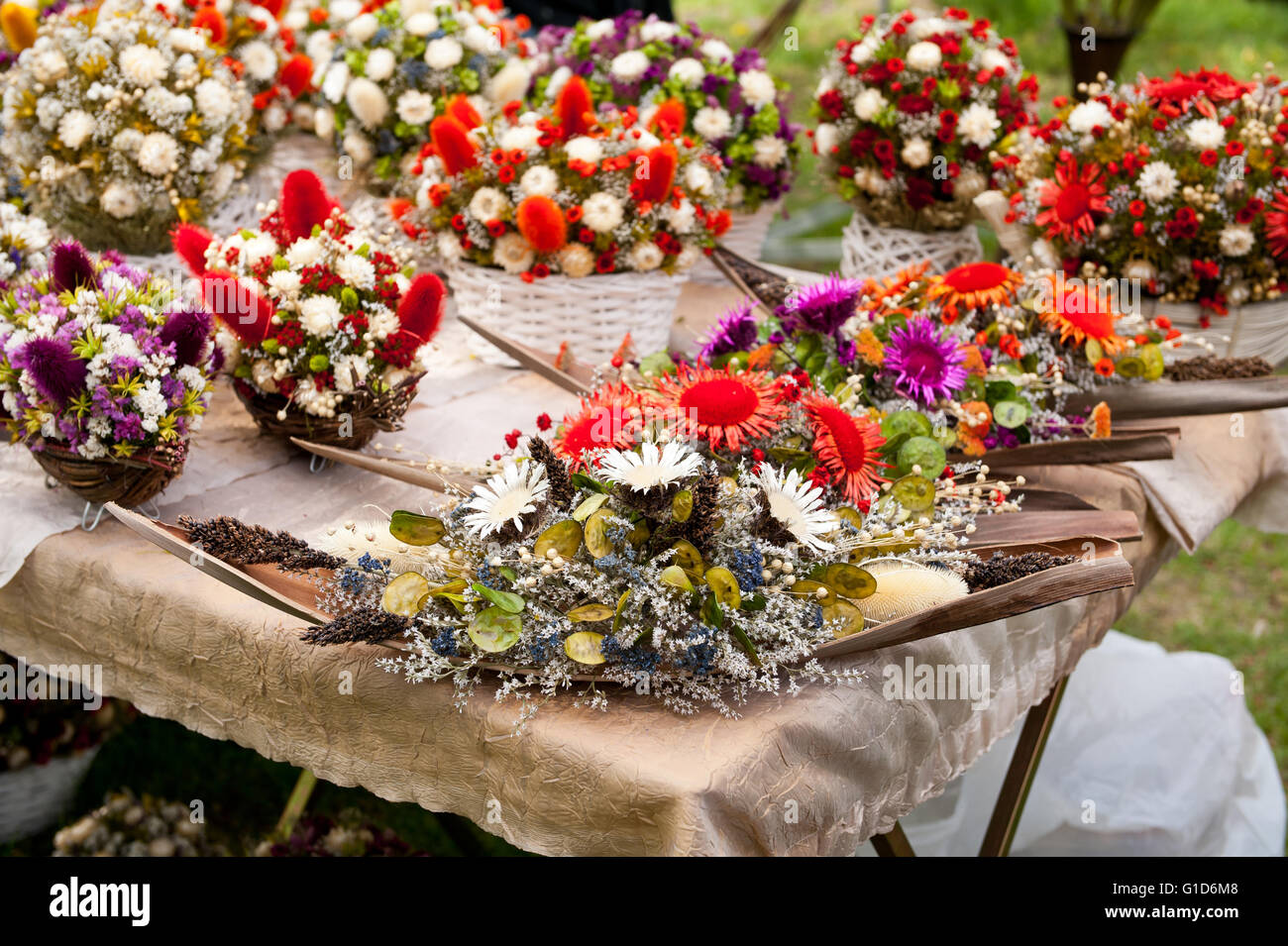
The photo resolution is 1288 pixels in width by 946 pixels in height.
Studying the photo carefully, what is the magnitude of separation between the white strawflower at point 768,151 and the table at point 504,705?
980mm

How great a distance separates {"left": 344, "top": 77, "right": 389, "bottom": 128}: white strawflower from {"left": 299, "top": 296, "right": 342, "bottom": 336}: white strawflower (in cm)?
87

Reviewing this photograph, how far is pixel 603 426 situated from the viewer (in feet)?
4.57

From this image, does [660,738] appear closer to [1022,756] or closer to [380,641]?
[380,641]

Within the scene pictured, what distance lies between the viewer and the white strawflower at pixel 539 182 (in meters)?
2.04

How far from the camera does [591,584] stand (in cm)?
123

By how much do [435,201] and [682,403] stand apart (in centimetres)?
91

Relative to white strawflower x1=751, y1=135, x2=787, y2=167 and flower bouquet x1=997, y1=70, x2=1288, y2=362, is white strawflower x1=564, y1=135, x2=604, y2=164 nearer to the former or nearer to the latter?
white strawflower x1=751, y1=135, x2=787, y2=167

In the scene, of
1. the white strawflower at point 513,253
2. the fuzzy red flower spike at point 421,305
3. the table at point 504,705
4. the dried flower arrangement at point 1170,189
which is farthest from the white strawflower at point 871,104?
the fuzzy red flower spike at point 421,305

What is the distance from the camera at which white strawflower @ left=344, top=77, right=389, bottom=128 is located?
2.42 metres

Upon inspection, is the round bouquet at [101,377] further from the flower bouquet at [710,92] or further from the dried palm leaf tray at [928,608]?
the flower bouquet at [710,92]

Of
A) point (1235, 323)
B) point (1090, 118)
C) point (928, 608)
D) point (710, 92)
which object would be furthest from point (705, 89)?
point (928, 608)

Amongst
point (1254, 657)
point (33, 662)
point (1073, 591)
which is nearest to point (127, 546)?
point (33, 662)

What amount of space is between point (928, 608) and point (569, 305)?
106 cm

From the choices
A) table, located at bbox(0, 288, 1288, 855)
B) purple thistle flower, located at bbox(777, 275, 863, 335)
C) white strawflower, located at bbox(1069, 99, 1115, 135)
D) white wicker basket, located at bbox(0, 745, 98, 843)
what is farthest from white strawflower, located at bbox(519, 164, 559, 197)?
white wicker basket, located at bbox(0, 745, 98, 843)
